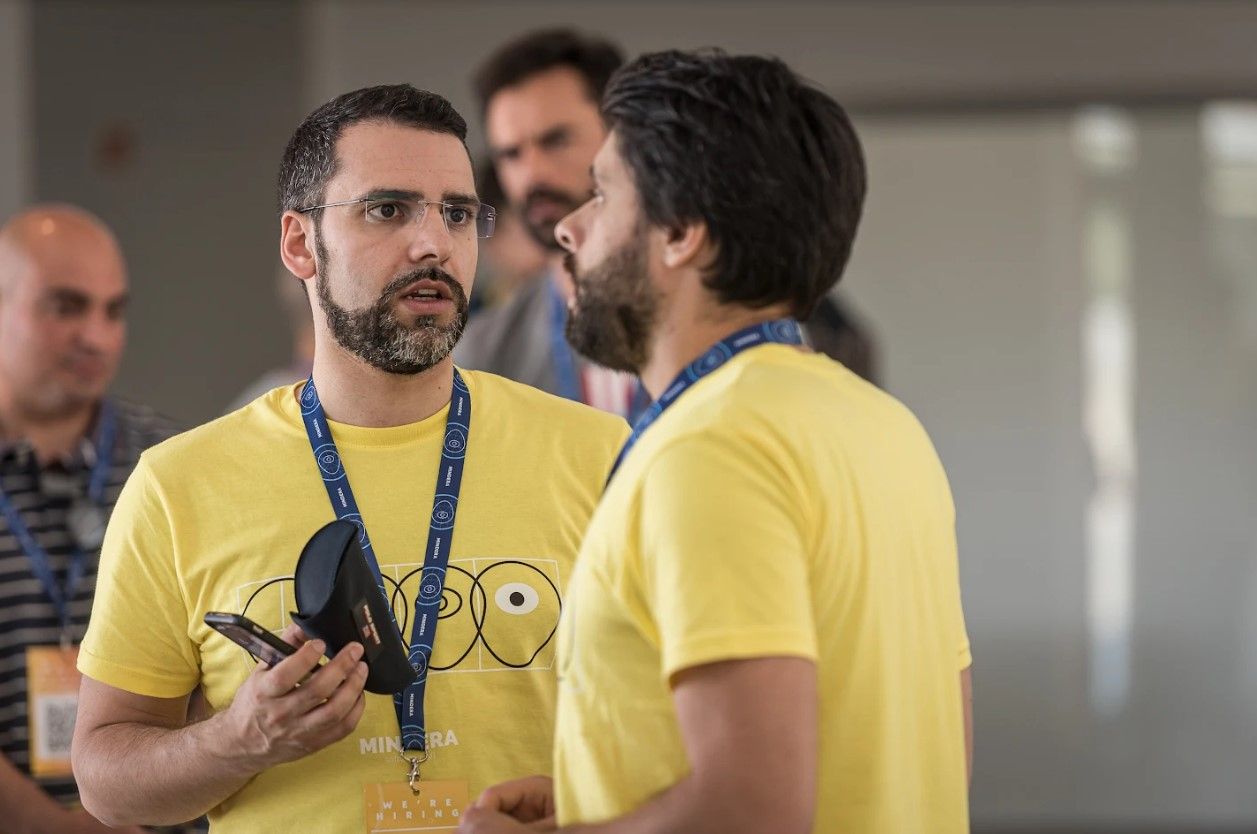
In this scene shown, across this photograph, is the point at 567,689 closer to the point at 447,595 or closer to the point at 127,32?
the point at 447,595

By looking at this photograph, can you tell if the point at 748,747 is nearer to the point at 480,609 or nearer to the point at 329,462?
the point at 480,609

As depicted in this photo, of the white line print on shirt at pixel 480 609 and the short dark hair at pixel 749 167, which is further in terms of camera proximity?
the white line print on shirt at pixel 480 609

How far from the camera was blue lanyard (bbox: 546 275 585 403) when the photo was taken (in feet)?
10.3

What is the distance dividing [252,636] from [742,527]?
21.1 inches

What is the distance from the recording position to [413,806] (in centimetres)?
176

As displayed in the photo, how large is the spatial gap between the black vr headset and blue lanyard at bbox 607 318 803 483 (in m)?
0.32

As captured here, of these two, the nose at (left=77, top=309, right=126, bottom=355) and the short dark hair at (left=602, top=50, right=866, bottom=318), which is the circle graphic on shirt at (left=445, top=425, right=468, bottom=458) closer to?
the short dark hair at (left=602, top=50, right=866, bottom=318)

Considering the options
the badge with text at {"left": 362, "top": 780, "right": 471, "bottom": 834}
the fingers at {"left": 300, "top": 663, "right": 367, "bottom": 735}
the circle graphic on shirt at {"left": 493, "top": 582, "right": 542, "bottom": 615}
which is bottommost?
the badge with text at {"left": 362, "top": 780, "right": 471, "bottom": 834}

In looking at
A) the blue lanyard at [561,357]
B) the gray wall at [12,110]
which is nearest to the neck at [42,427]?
the blue lanyard at [561,357]

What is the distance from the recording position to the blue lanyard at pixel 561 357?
3.13m

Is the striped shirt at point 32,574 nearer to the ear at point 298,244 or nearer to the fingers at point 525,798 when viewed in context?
the ear at point 298,244

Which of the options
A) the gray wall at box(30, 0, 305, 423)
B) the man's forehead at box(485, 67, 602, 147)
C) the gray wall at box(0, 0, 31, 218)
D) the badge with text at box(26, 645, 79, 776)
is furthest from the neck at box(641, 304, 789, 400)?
the gray wall at box(30, 0, 305, 423)

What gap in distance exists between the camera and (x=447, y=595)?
181 cm

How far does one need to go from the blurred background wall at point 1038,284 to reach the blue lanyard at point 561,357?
287 centimetres
